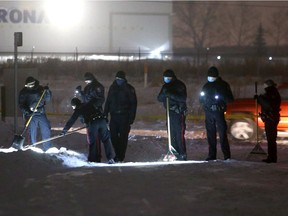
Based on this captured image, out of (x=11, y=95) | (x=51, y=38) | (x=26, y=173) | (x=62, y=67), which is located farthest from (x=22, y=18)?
(x=26, y=173)

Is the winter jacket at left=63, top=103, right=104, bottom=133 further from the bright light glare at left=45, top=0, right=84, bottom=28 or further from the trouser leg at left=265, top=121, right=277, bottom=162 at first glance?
the bright light glare at left=45, top=0, right=84, bottom=28

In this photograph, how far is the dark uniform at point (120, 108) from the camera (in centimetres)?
1006

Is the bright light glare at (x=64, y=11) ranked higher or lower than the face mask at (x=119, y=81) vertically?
higher

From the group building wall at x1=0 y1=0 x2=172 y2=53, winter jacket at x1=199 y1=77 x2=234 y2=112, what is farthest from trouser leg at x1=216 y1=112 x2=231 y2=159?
building wall at x1=0 y1=0 x2=172 y2=53

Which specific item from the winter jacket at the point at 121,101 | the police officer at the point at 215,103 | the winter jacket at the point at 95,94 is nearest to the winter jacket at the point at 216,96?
the police officer at the point at 215,103

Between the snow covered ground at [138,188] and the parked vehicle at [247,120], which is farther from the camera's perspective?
the parked vehicle at [247,120]

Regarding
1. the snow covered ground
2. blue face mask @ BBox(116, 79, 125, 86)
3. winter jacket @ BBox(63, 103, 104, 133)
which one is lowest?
the snow covered ground

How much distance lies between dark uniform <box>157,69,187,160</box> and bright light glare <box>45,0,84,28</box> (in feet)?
70.8

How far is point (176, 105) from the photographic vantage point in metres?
9.94

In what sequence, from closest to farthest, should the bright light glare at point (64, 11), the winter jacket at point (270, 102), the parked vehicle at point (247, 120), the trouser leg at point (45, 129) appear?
the winter jacket at point (270, 102), the trouser leg at point (45, 129), the parked vehicle at point (247, 120), the bright light glare at point (64, 11)

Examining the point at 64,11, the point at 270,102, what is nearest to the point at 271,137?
the point at 270,102

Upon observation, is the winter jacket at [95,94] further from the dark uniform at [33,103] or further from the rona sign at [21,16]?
the rona sign at [21,16]

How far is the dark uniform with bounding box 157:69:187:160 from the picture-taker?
991 centimetres

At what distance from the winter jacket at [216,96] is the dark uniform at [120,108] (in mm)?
1288
